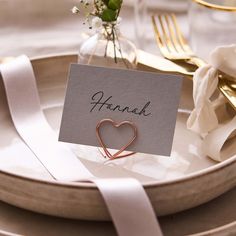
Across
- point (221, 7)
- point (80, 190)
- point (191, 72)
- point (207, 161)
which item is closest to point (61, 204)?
point (80, 190)

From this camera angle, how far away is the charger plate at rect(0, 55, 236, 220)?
719 mm

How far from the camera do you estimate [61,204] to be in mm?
726

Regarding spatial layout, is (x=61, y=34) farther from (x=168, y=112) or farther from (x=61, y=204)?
(x=61, y=204)

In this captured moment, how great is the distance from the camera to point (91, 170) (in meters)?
0.91

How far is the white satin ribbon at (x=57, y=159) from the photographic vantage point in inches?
27.8

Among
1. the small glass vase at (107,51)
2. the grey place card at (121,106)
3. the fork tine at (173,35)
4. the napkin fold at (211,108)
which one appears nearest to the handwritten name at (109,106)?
the grey place card at (121,106)

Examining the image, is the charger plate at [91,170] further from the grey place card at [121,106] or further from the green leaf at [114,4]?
the green leaf at [114,4]

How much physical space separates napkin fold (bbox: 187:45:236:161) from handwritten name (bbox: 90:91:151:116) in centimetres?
11

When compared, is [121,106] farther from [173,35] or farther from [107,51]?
[173,35]

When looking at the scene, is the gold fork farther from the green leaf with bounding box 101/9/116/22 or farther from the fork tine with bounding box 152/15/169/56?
the green leaf with bounding box 101/9/116/22

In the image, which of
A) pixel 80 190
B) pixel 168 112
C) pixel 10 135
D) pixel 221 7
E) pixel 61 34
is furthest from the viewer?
pixel 61 34

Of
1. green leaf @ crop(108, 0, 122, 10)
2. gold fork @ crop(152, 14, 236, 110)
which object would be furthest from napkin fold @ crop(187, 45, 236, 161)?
green leaf @ crop(108, 0, 122, 10)

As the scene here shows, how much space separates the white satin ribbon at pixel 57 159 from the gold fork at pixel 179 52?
0.26m

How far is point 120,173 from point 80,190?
0.20 metres
